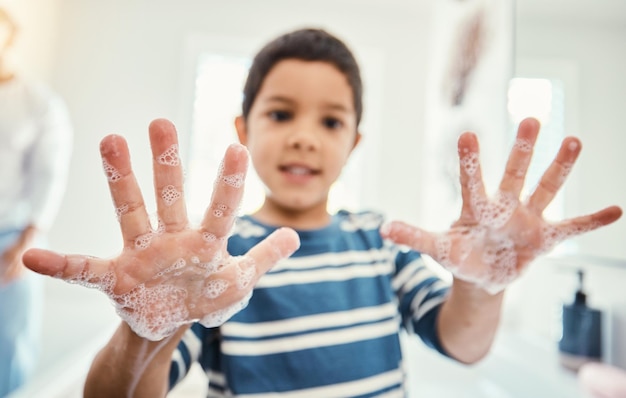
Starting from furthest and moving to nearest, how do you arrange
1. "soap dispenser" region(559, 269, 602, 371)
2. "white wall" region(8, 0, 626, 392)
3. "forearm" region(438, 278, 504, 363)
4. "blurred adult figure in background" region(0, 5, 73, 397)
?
1. "white wall" region(8, 0, 626, 392)
2. "blurred adult figure in background" region(0, 5, 73, 397)
3. "soap dispenser" region(559, 269, 602, 371)
4. "forearm" region(438, 278, 504, 363)

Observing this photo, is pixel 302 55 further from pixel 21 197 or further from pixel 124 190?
pixel 21 197

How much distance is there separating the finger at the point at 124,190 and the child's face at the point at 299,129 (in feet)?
0.74

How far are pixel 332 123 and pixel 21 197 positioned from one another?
3.31 feet

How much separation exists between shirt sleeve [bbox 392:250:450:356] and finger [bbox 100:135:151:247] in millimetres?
355

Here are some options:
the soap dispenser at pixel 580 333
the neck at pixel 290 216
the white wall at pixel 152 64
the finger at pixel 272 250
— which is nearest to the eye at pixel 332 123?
the neck at pixel 290 216

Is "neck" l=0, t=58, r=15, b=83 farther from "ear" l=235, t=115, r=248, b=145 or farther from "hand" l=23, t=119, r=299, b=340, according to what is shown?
"hand" l=23, t=119, r=299, b=340

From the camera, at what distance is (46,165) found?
1.09m

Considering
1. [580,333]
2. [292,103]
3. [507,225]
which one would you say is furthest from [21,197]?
[580,333]

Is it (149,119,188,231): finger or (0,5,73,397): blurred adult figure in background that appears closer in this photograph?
(149,119,188,231): finger

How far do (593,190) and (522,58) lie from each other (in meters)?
0.37

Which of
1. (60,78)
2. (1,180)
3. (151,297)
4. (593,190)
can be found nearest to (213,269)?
(151,297)

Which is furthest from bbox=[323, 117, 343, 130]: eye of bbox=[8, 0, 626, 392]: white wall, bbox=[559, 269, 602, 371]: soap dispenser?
bbox=[8, 0, 626, 392]: white wall

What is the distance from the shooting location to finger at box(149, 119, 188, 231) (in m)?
0.27

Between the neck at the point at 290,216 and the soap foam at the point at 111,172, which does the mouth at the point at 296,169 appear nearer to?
the neck at the point at 290,216
